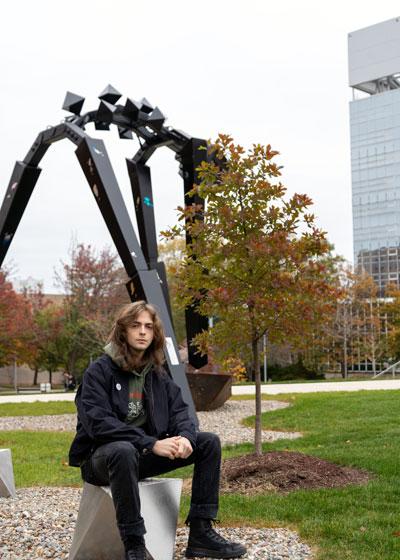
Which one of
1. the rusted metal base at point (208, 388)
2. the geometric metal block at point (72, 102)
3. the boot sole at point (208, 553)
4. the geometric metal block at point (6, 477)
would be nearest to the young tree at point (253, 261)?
the geometric metal block at point (6, 477)

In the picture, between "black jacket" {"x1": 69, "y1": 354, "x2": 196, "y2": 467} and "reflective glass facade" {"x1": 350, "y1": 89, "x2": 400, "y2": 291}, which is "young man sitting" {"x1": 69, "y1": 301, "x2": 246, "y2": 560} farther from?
"reflective glass facade" {"x1": 350, "y1": 89, "x2": 400, "y2": 291}

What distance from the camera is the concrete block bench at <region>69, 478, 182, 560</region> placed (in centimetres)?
376

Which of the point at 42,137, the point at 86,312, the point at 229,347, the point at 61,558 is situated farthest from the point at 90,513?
the point at 86,312

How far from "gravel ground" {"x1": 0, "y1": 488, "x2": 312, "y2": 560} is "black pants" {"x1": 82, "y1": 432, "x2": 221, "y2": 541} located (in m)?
0.41

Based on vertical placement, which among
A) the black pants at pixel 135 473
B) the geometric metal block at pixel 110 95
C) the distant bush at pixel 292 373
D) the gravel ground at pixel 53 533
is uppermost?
the geometric metal block at pixel 110 95

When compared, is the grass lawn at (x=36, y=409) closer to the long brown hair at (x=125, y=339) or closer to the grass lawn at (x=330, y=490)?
the grass lawn at (x=330, y=490)

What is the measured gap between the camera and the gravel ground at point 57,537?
4.13 m

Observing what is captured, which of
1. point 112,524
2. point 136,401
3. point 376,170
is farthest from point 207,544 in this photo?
point 376,170

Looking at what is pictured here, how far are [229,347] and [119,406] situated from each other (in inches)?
136

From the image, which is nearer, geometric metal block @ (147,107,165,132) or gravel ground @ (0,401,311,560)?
gravel ground @ (0,401,311,560)

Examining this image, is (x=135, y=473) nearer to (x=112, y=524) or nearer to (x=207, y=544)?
(x=112, y=524)

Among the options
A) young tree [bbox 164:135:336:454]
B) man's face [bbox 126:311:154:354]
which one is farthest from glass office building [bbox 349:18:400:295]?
man's face [bbox 126:311:154:354]

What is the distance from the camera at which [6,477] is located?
19.9 ft

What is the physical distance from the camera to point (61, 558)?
4.09m
